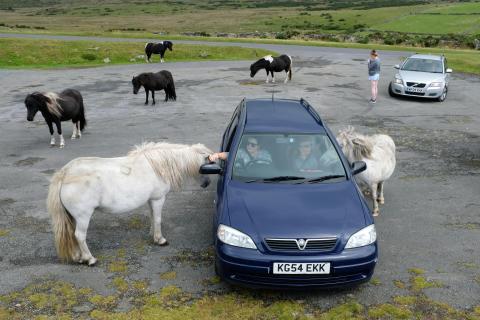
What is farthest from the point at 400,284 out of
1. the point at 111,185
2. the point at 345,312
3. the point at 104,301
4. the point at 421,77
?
the point at 421,77

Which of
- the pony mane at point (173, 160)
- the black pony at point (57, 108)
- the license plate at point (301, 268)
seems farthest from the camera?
the black pony at point (57, 108)

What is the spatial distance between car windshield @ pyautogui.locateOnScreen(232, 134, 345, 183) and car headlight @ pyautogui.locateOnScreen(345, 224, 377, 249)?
1055 mm

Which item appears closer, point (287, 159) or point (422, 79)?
point (287, 159)

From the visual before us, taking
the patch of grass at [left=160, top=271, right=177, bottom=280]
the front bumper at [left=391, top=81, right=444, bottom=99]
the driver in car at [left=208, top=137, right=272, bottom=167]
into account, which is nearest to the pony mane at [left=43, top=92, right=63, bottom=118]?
the driver in car at [left=208, top=137, right=272, bottom=167]

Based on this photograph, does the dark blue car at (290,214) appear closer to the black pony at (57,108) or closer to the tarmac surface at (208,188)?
the tarmac surface at (208,188)

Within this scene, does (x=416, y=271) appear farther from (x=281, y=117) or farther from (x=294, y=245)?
(x=281, y=117)

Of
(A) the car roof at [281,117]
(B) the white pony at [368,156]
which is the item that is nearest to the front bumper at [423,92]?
(B) the white pony at [368,156]

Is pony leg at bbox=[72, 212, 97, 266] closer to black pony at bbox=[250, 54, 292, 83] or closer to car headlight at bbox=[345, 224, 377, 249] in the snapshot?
car headlight at bbox=[345, 224, 377, 249]

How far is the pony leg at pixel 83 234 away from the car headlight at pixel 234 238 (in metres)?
2.09

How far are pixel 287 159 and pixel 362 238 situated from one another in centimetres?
174

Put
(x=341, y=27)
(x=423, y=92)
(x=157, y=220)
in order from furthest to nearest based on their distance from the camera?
(x=341, y=27) < (x=423, y=92) < (x=157, y=220)

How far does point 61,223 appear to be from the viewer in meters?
6.44

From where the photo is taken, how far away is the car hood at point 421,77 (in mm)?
19266

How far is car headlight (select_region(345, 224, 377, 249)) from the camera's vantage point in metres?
5.62
